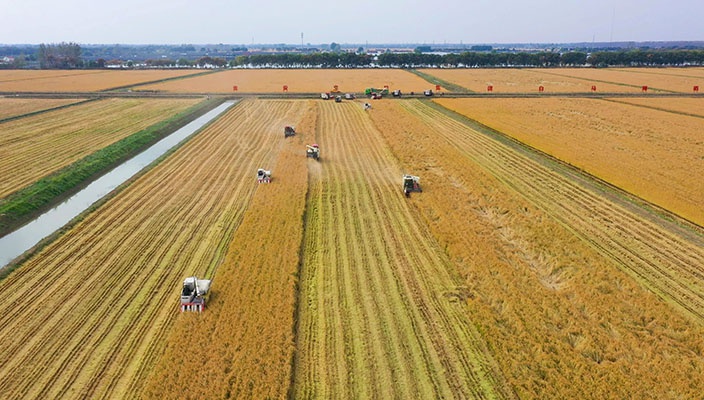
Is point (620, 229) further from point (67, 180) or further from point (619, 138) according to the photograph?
point (67, 180)

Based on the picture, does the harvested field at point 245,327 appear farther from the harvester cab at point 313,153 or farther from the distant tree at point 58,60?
the distant tree at point 58,60

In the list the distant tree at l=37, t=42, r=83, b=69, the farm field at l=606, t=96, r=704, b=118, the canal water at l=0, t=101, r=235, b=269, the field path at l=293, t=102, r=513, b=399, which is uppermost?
the distant tree at l=37, t=42, r=83, b=69

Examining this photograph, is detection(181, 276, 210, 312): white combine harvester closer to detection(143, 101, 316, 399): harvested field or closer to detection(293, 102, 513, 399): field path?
detection(143, 101, 316, 399): harvested field

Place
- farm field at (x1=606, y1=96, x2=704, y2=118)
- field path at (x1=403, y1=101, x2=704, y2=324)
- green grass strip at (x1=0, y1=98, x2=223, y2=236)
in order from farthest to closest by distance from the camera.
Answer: farm field at (x1=606, y1=96, x2=704, y2=118) → green grass strip at (x1=0, y1=98, x2=223, y2=236) → field path at (x1=403, y1=101, x2=704, y2=324)

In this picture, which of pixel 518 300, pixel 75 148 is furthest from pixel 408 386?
pixel 75 148

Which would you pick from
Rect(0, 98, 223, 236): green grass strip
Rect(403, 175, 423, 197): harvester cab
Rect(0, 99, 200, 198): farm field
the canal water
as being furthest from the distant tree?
Rect(403, 175, 423, 197): harvester cab

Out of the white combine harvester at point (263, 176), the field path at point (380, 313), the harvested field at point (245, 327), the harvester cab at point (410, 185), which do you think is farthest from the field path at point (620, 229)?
the white combine harvester at point (263, 176)

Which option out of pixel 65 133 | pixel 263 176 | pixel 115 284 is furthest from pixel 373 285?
pixel 65 133
